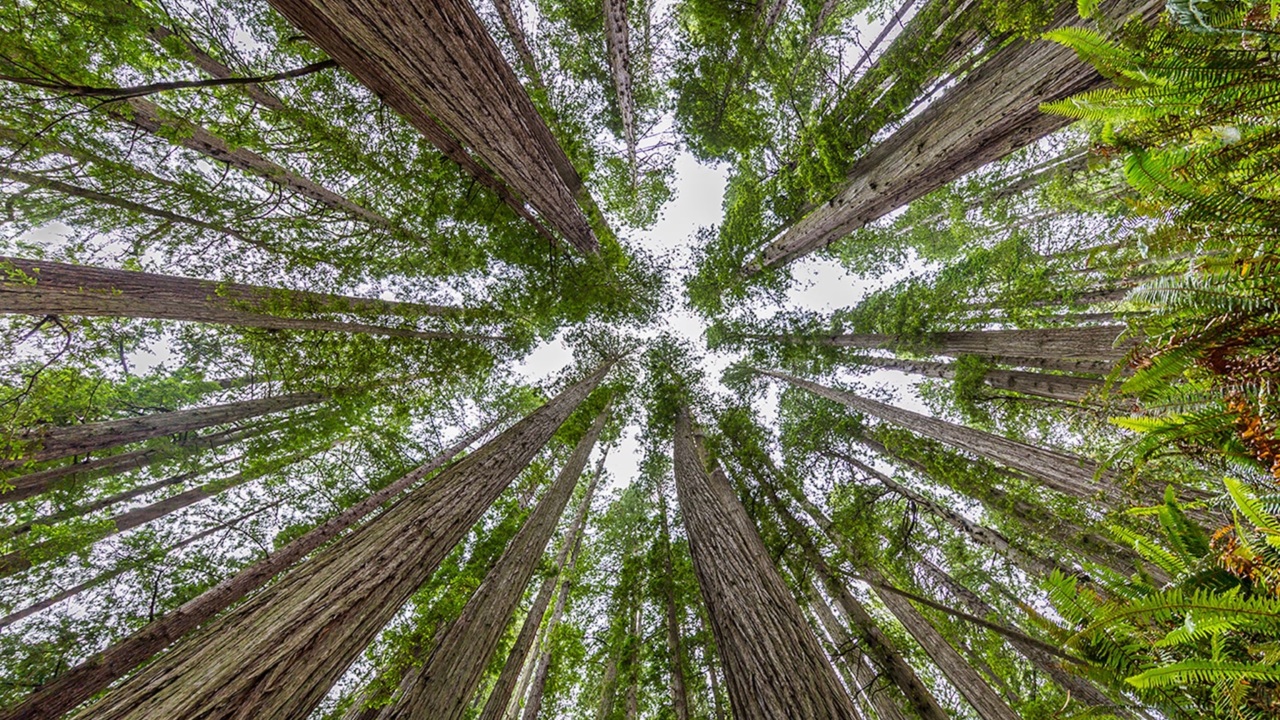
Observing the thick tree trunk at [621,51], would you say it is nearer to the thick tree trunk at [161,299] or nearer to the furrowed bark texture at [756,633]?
the thick tree trunk at [161,299]

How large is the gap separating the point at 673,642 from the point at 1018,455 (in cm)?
721

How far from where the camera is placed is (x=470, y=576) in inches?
219

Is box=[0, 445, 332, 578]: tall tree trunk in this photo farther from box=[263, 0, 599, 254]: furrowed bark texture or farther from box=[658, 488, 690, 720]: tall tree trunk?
box=[658, 488, 690, 720]: tall tree trunk

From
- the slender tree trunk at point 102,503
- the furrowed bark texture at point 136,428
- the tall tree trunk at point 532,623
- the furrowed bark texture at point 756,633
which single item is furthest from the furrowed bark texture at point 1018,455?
the slender tree trunk at point 102,503

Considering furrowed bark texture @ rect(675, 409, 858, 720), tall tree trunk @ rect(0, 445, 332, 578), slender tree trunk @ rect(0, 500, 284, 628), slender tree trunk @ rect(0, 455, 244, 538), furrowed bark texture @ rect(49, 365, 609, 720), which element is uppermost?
slender tree trunk @ rect(0, 455, 244, 538)

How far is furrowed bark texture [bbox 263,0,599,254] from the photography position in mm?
2605

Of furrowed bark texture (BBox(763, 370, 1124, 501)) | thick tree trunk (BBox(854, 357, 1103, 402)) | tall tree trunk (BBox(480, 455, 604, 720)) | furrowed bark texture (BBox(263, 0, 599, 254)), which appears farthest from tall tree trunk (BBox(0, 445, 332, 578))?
thick tree trunk (BBox(854, 357, 1103, 402))

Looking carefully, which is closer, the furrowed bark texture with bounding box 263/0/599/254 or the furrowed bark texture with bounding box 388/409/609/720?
the furrowed bark texture with bounding box 263/0/599/254

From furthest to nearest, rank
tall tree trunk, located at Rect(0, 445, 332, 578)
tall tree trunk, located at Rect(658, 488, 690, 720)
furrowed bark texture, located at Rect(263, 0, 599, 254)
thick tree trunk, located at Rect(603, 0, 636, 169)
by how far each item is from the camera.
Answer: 1. tall tree trunk, located at Rect(658, 488, 690, 720)
2. thick tree trunk, located at Rect(603, 0, 636, 169)
3. tall tree trunk, located at Rect(0, 445, 332, 578)
4. furrowed bark texture, located at Rect(263, 0, 599, 254)

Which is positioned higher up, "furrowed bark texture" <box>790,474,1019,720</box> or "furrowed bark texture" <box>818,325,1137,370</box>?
"furrowed bark texture" <box>818,325,1137,370</box>

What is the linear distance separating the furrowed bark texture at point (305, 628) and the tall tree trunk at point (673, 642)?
190 inches

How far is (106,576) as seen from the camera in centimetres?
642

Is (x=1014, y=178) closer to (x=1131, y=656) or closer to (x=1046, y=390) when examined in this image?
(x=1046, y=390)

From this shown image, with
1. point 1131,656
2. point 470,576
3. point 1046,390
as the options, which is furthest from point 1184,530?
point 1046,390
